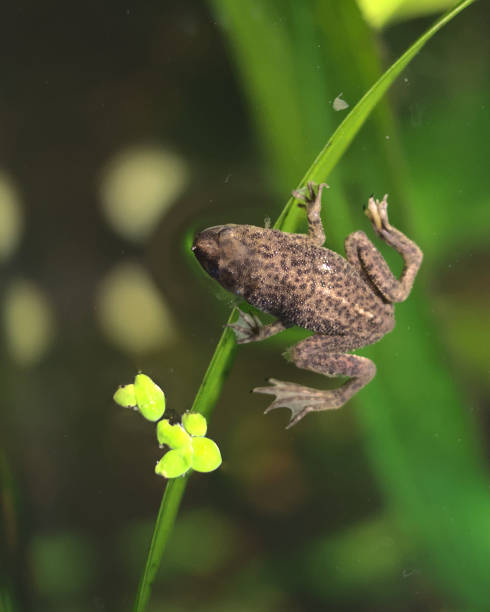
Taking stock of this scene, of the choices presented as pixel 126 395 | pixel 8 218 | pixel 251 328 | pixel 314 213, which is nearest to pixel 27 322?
pixel 8 218

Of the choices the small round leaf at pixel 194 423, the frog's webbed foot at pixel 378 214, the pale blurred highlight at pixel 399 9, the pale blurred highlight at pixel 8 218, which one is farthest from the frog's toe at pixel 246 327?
the pale blurred highlight at pixel 399 9

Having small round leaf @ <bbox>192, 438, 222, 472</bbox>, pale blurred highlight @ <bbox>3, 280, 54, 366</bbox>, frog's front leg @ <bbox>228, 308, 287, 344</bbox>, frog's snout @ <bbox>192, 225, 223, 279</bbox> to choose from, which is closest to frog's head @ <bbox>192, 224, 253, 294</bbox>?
frog's snout @ <bbox>192, 225, 223, 279</bbox>

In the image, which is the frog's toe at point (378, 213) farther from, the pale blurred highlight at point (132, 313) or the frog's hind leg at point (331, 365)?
the pale blurred highlight at point (132, 313)

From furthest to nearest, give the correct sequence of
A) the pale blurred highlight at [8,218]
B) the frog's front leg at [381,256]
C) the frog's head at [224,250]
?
the pale blurred highlight at [8,218] → the frog's front leg at [381,256] → the frog's head at [224,250]

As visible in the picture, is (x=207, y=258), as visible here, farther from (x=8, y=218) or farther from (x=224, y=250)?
(x=8, y=218)

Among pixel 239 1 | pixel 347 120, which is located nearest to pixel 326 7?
pixel 239 1

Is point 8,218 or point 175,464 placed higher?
point 8,218

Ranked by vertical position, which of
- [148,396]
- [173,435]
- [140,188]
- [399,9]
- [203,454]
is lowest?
[203,454]

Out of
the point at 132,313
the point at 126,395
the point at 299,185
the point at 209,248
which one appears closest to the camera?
the point at 209,248
